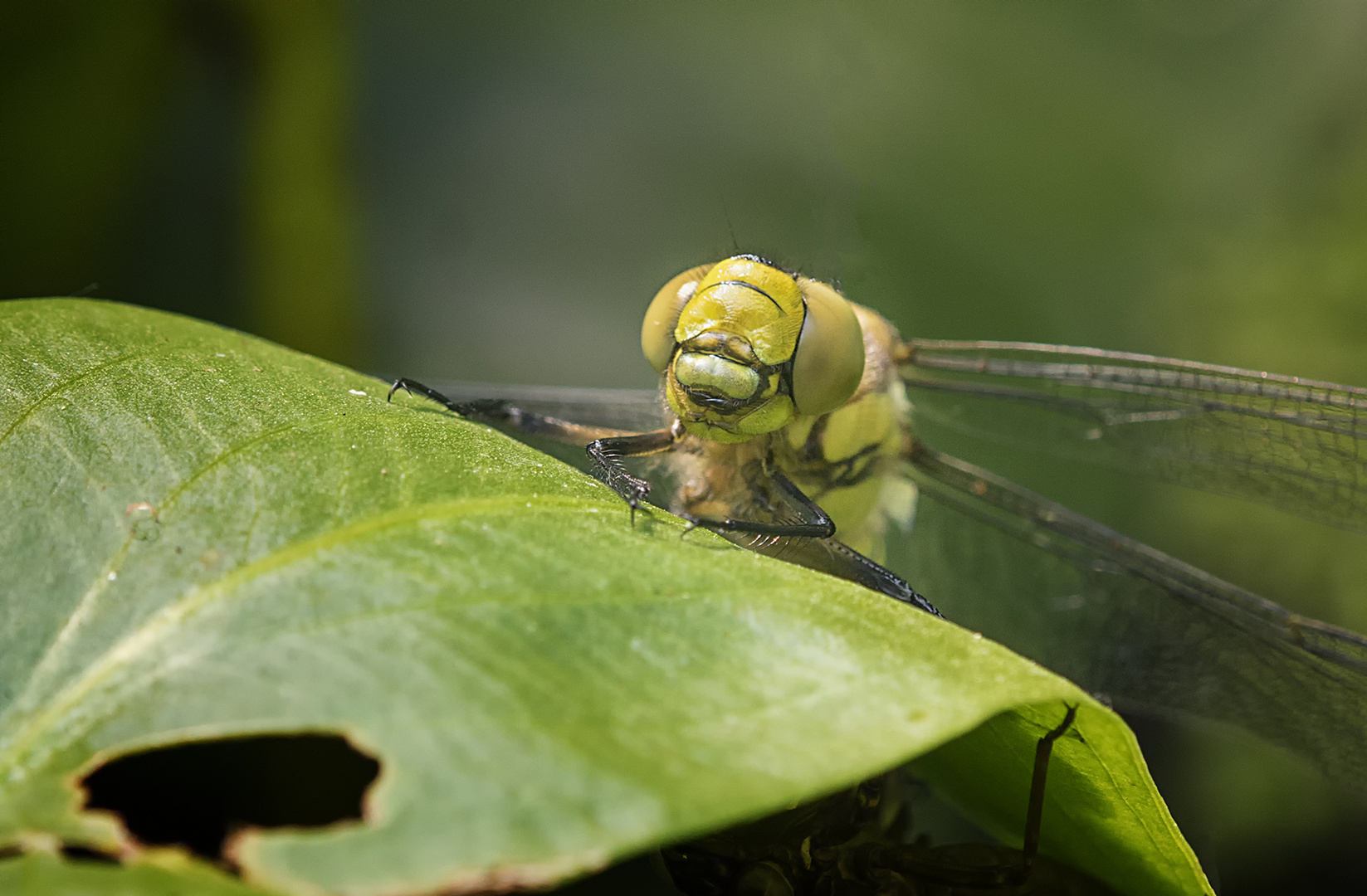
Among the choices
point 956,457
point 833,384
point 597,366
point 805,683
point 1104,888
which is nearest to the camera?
point 805,683

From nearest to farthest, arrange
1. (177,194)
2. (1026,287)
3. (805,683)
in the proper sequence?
(805,683), (177,194), (1026,287)

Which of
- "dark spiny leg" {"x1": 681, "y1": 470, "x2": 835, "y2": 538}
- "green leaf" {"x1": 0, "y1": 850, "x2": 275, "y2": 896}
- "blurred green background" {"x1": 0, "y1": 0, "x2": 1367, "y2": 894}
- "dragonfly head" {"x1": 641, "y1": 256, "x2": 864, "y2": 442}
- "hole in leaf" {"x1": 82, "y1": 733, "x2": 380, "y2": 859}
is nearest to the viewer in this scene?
"green leaf" {"x1": 0, "y1": 850, "x2": 275, "y2": 896}

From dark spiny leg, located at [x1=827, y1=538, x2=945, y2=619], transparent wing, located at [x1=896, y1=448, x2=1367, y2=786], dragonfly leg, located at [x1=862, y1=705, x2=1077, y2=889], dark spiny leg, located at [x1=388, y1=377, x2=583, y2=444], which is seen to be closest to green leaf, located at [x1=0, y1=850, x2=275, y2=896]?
dragonfly leg, located at [x1=862, y1=705, x2=1077, y2=889]

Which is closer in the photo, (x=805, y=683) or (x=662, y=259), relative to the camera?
(x=805, y=683)

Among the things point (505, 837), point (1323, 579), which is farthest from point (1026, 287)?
point (505, 837)

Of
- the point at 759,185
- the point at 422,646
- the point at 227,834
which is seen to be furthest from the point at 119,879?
the point at 759,185

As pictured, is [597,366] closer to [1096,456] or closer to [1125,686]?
[1096,456]

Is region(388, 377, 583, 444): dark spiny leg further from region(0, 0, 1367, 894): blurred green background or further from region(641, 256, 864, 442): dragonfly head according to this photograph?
region(0, 0, 1367, 894): blurred green background
